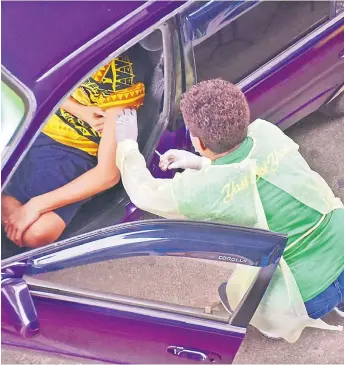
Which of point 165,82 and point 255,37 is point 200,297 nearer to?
point 165,82

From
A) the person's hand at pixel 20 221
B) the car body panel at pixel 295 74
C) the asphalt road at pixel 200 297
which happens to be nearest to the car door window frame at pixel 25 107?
the person's hand at pixel 20 221

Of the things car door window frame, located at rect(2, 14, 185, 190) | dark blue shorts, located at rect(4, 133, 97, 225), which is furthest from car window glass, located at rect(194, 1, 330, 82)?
dark blue shorts, located at rect(4, 133, 97, 225)

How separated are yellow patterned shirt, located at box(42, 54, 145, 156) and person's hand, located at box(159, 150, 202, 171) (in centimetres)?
20

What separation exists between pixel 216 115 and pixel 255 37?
590mm

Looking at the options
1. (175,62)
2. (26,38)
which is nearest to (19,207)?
(26,38)

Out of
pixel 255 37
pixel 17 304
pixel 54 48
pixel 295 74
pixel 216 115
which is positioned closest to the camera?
pixel 54 48

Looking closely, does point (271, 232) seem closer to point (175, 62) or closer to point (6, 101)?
point (175, 62)

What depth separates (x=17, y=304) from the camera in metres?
1.86

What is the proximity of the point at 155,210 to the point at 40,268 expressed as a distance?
15.2 inches

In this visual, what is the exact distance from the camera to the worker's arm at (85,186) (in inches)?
78.1

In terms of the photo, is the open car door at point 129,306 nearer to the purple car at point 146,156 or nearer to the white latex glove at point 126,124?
the purple car at point 146,156

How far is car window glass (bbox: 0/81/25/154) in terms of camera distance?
176 centimetres

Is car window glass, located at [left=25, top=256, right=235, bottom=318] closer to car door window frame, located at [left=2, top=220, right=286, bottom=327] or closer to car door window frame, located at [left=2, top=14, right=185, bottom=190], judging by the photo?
car door window frame, located at [left=2, top=220, right=286, bottom=327]

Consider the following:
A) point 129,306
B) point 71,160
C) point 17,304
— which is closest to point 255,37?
point 71,160
